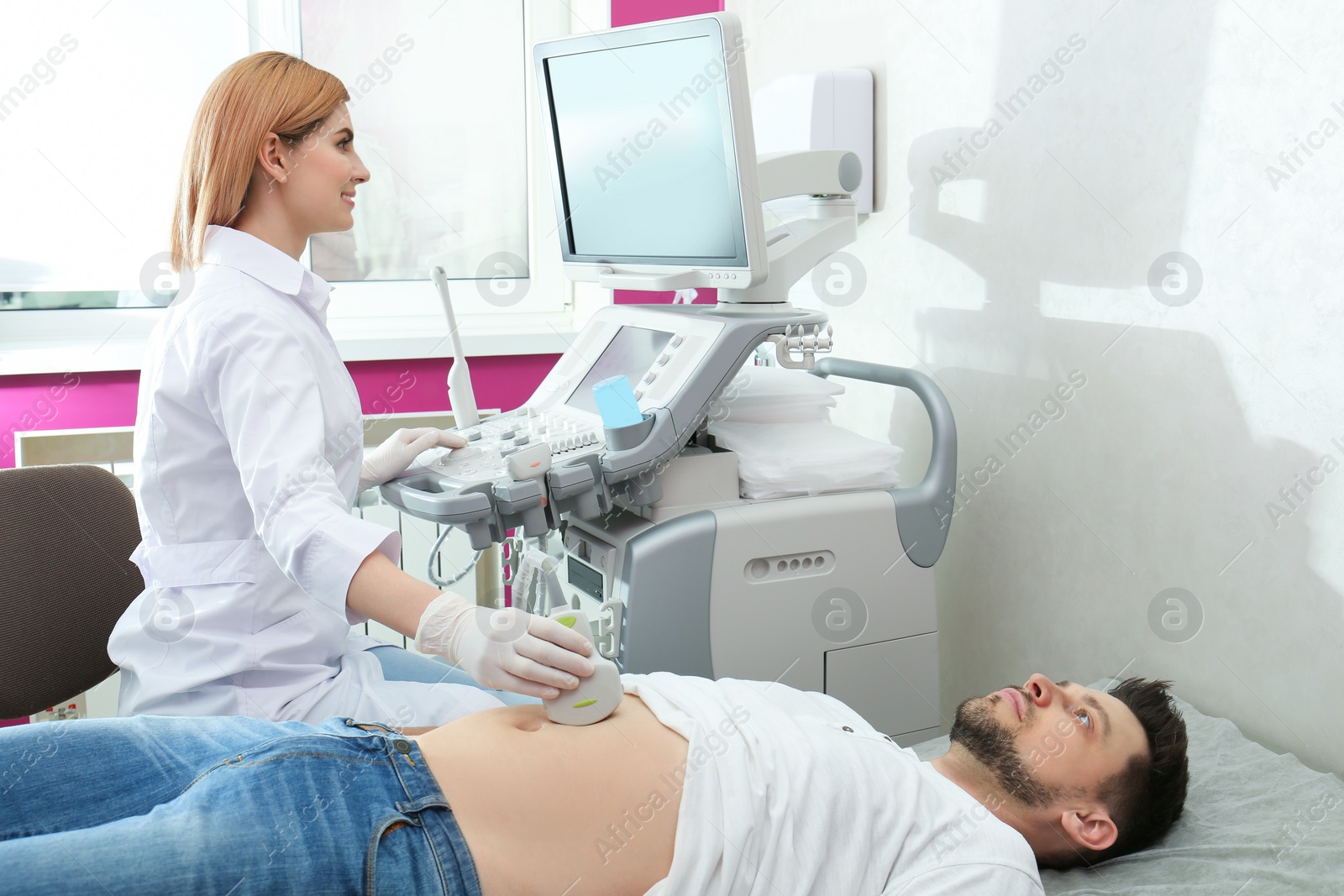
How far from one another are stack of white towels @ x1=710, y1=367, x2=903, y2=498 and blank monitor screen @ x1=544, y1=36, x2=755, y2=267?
10.8 inches

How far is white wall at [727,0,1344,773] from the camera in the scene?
4.25 feet

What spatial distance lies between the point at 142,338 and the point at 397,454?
131cm

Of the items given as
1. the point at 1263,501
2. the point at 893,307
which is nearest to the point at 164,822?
Result: the point at 1263,501

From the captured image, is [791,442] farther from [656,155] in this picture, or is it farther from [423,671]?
[423,671]

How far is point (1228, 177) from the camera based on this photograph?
1.38 metres

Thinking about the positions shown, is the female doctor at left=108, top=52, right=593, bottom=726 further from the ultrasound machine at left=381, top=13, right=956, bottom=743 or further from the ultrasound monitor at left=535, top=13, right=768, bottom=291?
the ultrasound monitor at left=535, top=13, right=768, bottom=291

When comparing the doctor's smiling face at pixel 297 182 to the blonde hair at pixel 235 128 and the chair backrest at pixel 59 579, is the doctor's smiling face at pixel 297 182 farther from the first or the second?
the chair backrest at pixel 59 579

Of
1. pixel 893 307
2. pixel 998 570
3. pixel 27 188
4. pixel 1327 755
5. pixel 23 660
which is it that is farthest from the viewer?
pixel 27 188

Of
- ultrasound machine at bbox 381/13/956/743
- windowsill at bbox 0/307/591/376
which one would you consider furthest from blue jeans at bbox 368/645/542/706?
windowsill at bbox 0/307/591/376

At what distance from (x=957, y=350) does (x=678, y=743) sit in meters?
1.12

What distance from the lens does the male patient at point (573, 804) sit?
2.99 ft

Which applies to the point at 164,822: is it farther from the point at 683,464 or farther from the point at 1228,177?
the point at 1228,177

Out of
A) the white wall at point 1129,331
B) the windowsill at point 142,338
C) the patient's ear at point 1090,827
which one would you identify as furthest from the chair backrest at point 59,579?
the white wall at point 1129,331

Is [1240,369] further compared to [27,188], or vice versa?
[27,188]
